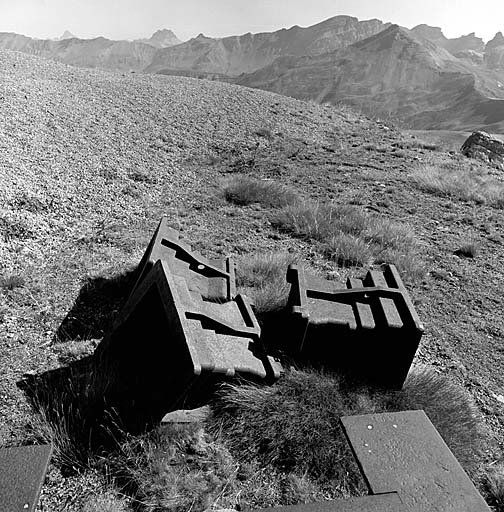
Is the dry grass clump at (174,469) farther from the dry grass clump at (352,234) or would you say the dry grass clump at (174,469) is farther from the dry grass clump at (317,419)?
the dry grass clump at (352,234)

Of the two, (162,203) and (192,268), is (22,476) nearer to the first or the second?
(192,268)

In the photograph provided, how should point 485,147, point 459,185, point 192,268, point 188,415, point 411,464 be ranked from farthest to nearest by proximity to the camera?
point 485,147 < point 459,185 < point 192,268 < point 188,415 < point 411,464

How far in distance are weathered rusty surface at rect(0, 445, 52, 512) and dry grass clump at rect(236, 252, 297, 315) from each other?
2741 millimetres

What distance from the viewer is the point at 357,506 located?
5.89 ft

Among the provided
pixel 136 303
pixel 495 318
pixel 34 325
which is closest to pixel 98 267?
pixel 34 325

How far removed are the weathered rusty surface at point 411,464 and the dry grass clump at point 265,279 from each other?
2243 millimetres

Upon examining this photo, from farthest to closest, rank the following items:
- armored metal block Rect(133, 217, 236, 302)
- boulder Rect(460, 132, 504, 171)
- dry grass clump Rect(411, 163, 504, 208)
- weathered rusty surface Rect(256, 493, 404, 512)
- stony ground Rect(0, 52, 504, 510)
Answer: boulder Rect(460, 132, 504, 171), dry grass clump Rect(411, 163, 504, 208), stony ground Rect(0, 52, 504, 510), armored metal block Rect(133, 217, 236, 302), weathered rusty surface Rect(256, 493, 404, 512)

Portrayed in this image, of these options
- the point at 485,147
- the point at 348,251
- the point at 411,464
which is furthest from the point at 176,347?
the point at 485,147

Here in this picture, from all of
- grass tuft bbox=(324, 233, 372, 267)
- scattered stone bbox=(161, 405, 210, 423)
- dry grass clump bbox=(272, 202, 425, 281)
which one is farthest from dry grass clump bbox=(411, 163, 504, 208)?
scattered stone bbox=(161, 405, 210, 423)

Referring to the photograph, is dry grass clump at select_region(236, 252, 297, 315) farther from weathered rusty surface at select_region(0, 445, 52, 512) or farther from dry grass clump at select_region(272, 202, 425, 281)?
weathered rusty surface at select_region(0, 445, 52, 512)

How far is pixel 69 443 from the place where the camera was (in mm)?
2848

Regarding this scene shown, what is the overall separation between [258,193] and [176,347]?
5579mm

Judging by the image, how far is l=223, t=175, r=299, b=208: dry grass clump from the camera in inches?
313

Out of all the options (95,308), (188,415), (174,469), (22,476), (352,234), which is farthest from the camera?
(352,234)
